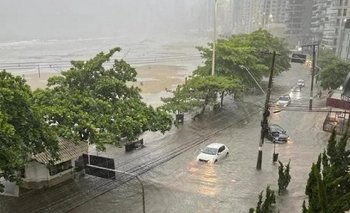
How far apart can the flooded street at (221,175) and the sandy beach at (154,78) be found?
27024 millimetres

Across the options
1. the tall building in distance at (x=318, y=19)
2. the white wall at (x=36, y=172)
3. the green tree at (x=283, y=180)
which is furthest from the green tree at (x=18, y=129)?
the tall building in distance at (x=318, y=19)

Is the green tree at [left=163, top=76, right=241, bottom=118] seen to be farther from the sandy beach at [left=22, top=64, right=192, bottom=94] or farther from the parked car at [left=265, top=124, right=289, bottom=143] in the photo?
the sandy beach at [left=22, top=64, right=192, bottom=94]

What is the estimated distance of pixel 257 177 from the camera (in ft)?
93.5

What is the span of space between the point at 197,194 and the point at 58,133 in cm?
885

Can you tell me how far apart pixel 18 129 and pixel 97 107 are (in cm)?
650

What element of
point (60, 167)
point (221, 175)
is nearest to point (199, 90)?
point (221, 175)

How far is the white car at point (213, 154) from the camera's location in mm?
31297

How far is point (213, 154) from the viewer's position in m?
31.5

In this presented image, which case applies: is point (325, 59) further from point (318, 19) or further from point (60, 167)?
point (318, 19)

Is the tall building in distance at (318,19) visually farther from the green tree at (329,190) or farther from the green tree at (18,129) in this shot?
the green tree at (18,129)

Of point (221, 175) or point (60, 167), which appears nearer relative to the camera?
point (60, 167)

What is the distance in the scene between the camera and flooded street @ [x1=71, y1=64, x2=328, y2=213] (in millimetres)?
24000

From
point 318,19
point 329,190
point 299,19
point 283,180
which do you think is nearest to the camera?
point 329,190

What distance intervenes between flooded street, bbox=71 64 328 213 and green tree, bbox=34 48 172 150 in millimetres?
3430
